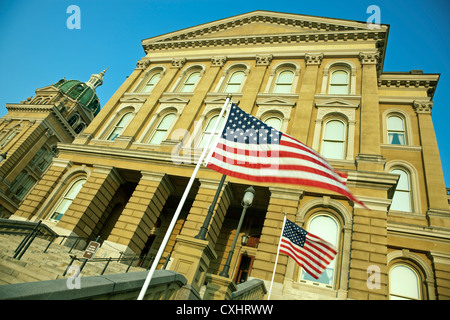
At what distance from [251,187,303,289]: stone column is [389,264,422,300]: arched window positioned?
6505 millimetres

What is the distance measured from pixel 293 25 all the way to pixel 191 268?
74.0 feet

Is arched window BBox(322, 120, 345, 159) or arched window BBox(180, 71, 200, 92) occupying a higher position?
arched window BBox(180, 71, 200, 92)

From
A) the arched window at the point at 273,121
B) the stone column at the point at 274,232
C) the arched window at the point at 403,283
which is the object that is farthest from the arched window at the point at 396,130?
the stone column at the point at 274,232

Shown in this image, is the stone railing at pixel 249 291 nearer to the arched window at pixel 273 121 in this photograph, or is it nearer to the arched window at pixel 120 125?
the arched window at pixel 273 121

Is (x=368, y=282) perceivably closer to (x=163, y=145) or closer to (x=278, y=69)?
(x=163, y=145)

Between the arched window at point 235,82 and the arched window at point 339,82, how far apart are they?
262 inches

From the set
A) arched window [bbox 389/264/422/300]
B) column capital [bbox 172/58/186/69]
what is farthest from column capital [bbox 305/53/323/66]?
arched window [bbox 389/264/422/300]

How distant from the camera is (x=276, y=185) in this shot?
1330 cm

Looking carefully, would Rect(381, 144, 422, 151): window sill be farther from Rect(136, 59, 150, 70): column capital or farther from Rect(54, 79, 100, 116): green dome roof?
Rect(54, 79, 100, 116): green dome roof

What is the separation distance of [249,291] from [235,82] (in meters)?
16.6

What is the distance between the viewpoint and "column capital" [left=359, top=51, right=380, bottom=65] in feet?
60.1

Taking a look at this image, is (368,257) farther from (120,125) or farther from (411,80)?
(120,125)

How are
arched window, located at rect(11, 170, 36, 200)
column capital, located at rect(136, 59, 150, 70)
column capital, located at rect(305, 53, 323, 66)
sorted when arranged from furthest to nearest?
1. arched window, located at rect(11, 170, 36, 200)
2. column capital, located at rect(136, 59, 150, 70)
3. column capital, located at rect(305, 53, 323, 66)

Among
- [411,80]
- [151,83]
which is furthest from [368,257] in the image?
[151,83]
